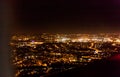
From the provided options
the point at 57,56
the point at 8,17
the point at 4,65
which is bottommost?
the point at 57,56

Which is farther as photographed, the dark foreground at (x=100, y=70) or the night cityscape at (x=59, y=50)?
the night cityscape at (x=59, y=50)

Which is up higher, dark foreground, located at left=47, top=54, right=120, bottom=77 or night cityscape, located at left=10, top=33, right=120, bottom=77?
dark foreground, located at left=47, top=54, right=120, bottom=77

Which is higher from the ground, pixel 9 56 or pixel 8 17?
pixel 8 17

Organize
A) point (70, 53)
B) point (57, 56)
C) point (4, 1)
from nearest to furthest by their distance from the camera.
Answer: point (4, 1), point (57, 56), point (70, 53)

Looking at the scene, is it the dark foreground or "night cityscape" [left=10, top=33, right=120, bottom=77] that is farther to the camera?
"night cityscape" [left=10, top=33, right=120, bottom=77]

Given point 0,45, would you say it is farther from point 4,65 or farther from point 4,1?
point 4,1

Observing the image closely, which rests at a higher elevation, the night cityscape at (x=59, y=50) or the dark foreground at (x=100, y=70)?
the dark foreground at (x=100, y=70)

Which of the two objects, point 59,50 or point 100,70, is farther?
point 59,50

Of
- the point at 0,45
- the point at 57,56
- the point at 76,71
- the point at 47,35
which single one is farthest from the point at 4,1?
the point at 47,35
